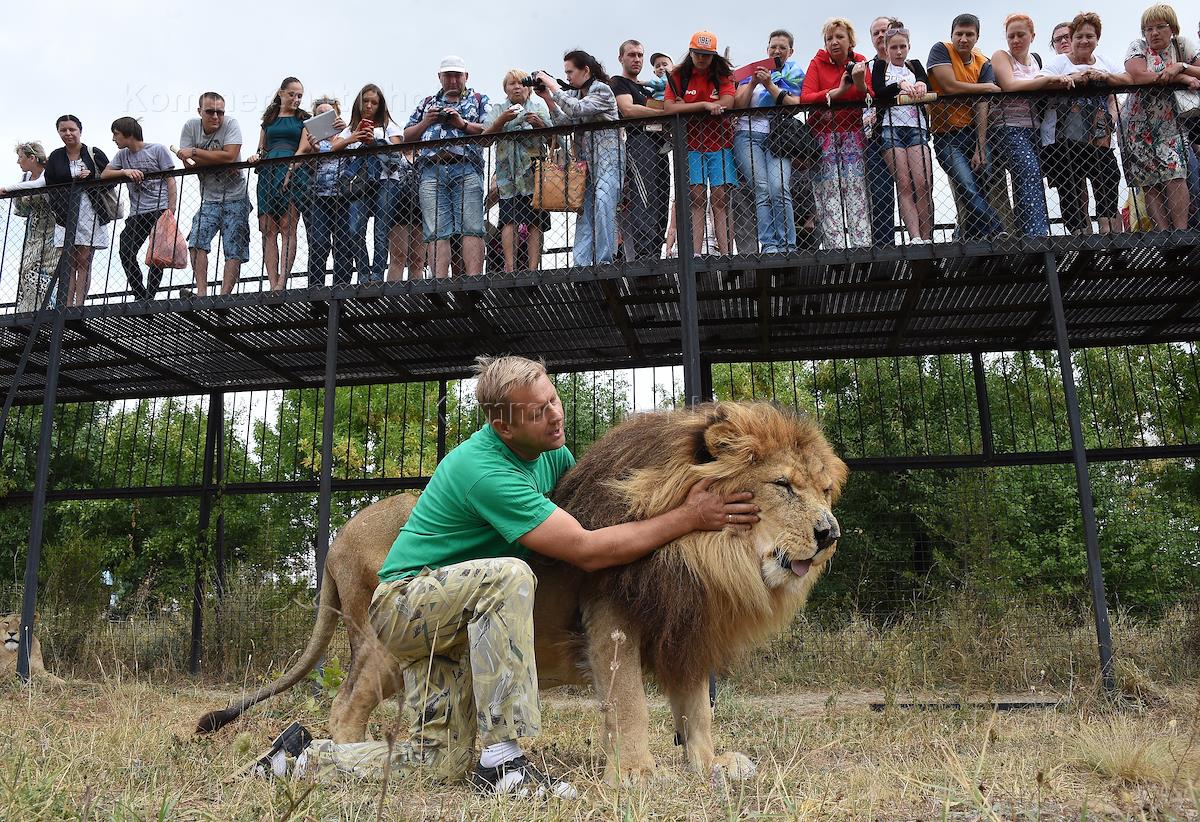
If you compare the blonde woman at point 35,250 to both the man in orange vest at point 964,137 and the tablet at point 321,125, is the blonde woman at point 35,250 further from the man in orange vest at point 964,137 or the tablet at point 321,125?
the man in orange vest at point 964,137

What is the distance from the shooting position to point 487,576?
3.47m

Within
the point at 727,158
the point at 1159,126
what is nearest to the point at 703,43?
the point at 727,158

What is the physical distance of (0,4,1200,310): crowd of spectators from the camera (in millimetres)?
7305

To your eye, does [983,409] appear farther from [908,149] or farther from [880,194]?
[908,149]

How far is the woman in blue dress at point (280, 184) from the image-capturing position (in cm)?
837

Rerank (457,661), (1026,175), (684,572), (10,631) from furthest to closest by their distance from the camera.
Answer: (10,631) → (1026,175) → (457,661) → (684,572)

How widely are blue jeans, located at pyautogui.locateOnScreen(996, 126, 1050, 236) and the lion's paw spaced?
16.6 ft

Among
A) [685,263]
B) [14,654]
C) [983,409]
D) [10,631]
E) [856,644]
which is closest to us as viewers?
[685,263]

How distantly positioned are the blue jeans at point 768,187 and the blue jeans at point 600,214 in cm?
100

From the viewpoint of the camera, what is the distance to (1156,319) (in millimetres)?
8953

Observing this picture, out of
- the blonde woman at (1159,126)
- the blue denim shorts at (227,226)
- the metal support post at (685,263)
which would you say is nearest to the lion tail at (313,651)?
the metal support post at (685,263)

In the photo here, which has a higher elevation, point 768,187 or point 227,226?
point 227,226

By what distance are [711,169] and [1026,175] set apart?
242cm

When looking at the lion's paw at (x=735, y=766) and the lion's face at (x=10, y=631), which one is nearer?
the lion's paw at (x=735, y=766)
